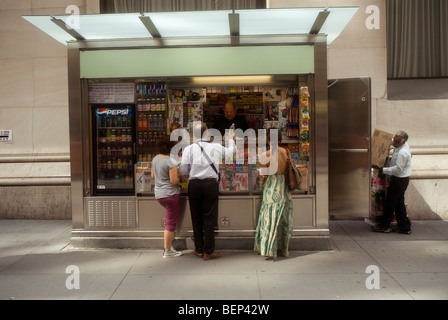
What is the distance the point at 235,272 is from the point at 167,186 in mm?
1526

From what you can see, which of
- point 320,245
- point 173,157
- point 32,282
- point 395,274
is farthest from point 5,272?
point 395,274

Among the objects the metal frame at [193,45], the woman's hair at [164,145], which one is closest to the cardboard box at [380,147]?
the metal frame at [193,45]

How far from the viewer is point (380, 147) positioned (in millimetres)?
7059

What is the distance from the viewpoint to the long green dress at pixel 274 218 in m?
5.52

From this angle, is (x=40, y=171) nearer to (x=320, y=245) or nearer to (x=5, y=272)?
(x=5, y=272)

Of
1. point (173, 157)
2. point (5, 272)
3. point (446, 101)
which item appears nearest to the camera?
point (5, 272)

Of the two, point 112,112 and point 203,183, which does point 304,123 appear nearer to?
point 203,183

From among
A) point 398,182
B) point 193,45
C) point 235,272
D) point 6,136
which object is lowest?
point 235,272

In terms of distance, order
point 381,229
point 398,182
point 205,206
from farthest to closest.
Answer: point 381,229
point 398,182
point 205,206

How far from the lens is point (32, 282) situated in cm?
479

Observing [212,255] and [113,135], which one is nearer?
[212,255]

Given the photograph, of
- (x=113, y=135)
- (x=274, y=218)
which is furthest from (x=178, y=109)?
(x=274, y=218)

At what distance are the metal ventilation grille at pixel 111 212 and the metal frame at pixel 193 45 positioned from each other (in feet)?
0.40

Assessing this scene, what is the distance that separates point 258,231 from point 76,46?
12.7 feet
